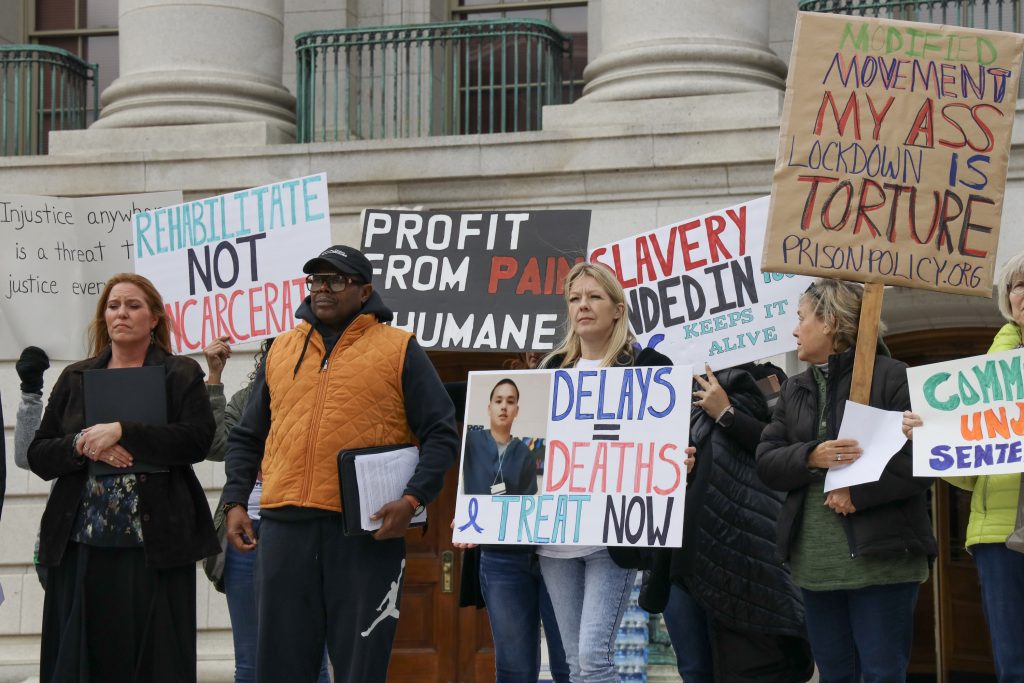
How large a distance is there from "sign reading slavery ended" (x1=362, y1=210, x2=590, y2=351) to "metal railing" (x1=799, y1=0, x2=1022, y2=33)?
12.6 ft

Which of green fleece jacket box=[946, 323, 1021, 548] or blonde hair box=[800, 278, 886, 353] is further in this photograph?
blonde hair box=[800, 278, 886, 353]

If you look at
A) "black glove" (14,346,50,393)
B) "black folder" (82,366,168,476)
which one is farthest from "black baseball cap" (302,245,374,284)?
"black glove" (14,346,50,393)

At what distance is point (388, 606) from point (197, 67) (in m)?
6.81

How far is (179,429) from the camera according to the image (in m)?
7.02

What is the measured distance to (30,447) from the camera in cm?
707

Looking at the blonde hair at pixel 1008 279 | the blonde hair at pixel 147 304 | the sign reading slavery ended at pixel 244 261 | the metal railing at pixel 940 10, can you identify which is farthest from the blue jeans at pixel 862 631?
the metal railing at pixel 940 10

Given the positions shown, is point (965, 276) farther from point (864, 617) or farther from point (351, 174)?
point (351, 174)

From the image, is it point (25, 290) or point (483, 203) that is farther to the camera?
point (483, 203)

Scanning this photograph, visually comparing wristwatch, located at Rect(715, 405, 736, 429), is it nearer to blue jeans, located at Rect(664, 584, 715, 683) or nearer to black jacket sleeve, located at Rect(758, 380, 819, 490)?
black jacket sleeve, located at Rect(758, 380, 819, 490)

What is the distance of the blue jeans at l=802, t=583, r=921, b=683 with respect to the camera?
649 cm

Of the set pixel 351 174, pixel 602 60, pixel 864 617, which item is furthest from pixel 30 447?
pixel 602 60

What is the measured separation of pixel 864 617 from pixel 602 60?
19.6 feet

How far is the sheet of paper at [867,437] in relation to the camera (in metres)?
6.48

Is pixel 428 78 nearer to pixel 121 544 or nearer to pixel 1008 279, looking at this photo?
pixel 121 544
